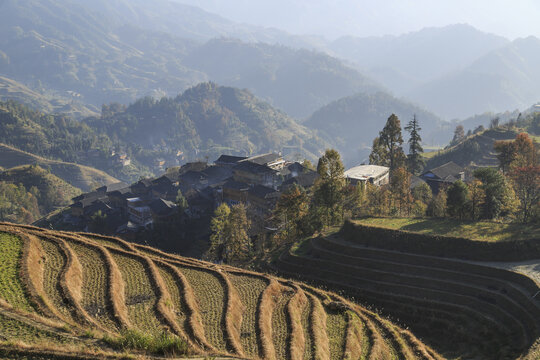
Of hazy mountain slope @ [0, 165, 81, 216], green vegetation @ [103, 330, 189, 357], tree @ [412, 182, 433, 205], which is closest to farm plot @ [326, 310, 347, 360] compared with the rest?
green vegetation @ [103, 330, 189, 357]

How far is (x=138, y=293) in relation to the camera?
2069 centimetres

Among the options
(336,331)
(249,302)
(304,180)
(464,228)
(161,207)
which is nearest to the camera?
(336,331)

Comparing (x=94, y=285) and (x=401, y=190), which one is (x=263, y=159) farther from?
(x=94, y=285)

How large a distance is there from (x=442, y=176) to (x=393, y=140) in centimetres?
1115

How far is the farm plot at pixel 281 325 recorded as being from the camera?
58.8ft

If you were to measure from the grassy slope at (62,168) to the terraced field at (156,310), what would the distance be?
112 metres

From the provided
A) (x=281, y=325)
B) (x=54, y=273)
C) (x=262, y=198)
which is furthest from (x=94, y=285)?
(x=262, y=198)

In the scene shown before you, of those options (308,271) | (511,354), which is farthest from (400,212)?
(511,354)

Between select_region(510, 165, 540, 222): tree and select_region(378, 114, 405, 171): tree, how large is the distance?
58.9 ft

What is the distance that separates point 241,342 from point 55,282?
953 centimetres

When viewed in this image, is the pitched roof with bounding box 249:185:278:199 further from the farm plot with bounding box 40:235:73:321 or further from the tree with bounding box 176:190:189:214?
the farm plot with bounding box 40:235:73:321

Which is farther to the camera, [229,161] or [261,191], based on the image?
[229,161]

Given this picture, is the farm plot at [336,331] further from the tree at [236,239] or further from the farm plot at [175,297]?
the tree at [236,239]

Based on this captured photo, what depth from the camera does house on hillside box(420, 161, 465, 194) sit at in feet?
189
